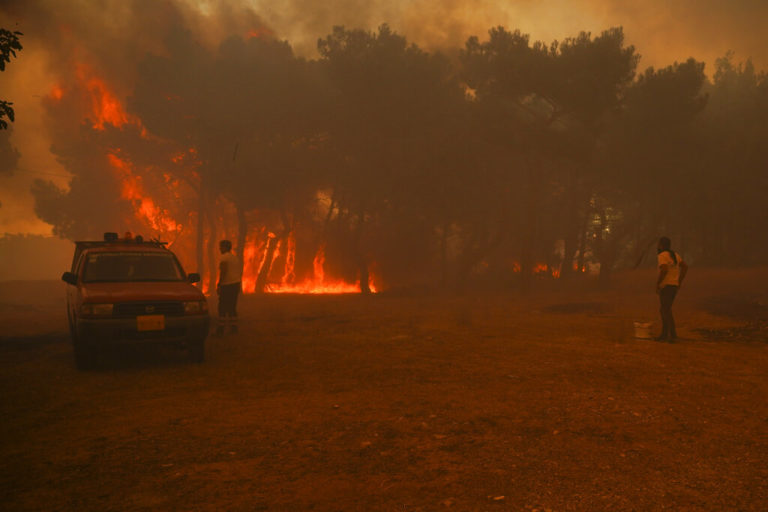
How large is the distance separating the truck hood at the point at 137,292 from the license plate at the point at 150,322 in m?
0.28

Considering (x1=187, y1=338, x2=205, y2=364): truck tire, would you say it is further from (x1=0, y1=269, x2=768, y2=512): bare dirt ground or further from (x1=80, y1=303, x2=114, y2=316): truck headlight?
(x1=80, y1=303, x2=114, y2=316): truck headlight

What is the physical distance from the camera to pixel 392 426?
5.47 m

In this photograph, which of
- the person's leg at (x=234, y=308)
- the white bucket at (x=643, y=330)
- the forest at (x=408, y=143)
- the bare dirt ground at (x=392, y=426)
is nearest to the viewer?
the bare dirt ground at (x=392, y=426)

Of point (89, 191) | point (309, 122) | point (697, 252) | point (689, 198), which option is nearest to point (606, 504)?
point (309, 122)

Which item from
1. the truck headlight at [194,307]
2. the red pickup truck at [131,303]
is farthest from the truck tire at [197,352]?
the truck headlight at [194,307]

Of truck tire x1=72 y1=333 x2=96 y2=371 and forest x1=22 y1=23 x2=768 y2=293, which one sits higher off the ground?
forest x1=22 y1=23 x2=768 y2=293

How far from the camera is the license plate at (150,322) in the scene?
314 inches

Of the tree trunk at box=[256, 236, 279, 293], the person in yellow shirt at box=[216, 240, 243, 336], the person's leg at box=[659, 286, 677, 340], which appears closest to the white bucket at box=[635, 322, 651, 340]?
the person's leg at box=[659, 286, 677, 340]

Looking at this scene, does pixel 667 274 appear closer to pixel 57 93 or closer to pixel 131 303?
pixel 131 303

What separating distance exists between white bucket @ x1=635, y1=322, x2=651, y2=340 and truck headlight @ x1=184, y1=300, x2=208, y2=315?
8311 millimetres

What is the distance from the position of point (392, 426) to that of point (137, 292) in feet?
15.9

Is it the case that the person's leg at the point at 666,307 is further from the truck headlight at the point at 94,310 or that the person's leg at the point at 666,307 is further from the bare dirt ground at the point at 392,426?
the truck headlight at the point at 94,310

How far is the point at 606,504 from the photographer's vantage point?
3693 millimetres

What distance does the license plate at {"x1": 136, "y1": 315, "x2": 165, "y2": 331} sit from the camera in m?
7.96
